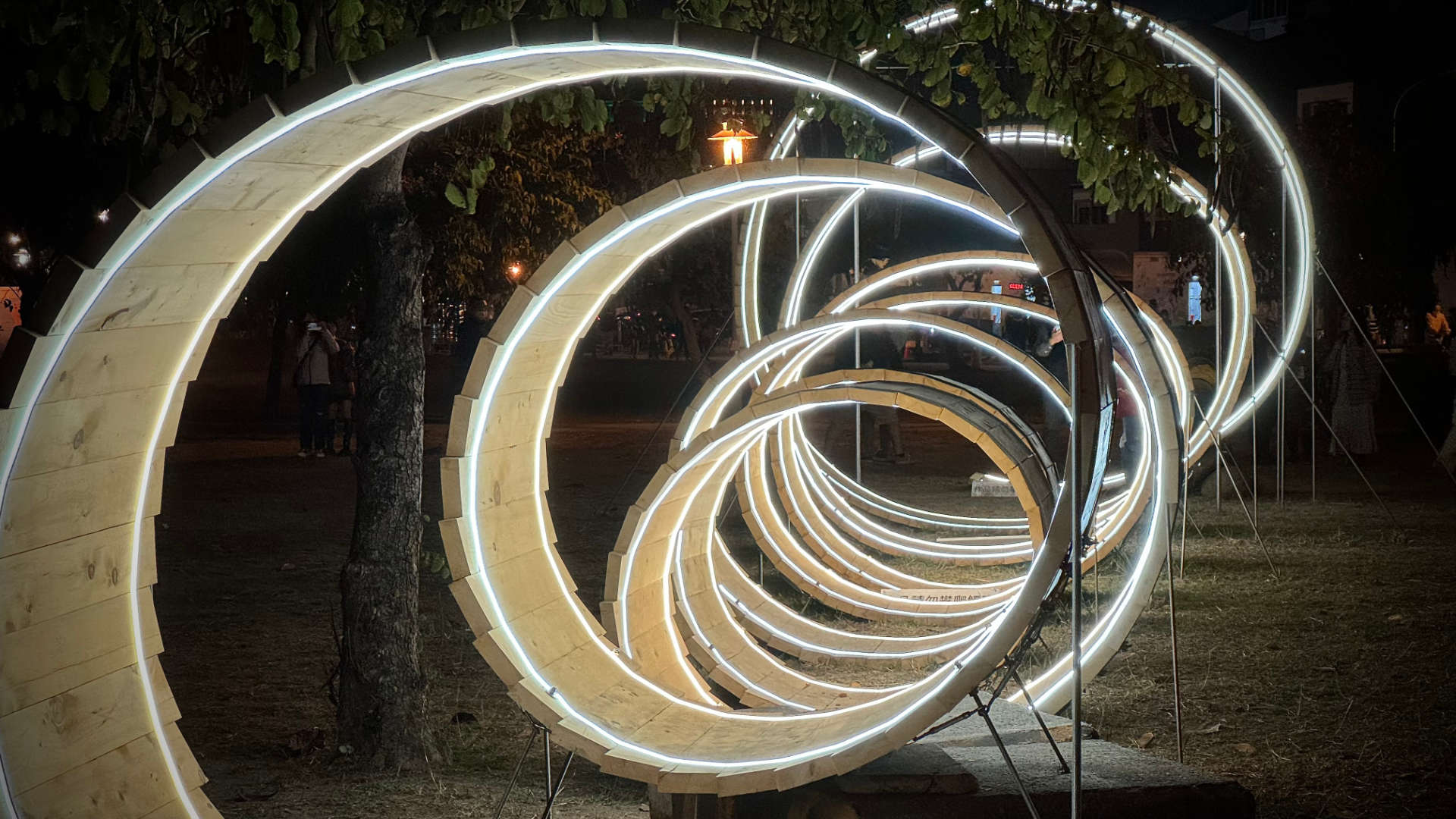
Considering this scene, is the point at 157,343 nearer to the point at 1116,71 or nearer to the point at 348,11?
the point at 348,11

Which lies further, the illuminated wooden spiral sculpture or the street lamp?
the street lamp

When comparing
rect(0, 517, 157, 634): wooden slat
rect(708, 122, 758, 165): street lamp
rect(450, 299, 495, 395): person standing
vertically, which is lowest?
rect(0, 517, 157, 634): wooden slat

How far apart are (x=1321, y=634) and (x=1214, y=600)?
1070mm

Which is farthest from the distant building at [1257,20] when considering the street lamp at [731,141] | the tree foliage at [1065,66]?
the tree foliage at [1065,66]

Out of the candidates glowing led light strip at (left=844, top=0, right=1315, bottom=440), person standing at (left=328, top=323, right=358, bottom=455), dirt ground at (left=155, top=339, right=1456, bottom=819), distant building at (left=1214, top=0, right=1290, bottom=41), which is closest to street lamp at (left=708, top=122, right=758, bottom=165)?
glowing led light strip at (left=844, top=0, right=1315, bottom=440)

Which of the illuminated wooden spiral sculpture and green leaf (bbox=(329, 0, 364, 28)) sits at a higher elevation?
green leaf (bbox=(329, 0, 364, 28))

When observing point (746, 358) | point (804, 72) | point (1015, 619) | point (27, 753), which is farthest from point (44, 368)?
point (746, 358)

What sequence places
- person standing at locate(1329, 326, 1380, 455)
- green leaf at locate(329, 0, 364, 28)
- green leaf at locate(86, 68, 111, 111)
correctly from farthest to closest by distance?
1. person standing at locate(1329, 326, 1380, 455)
2. green leaf at locate(329, 0, 364, 28)
3. green leaf at locate(86, 68, 111, 111)

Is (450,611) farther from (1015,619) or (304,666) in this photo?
(1015,619)

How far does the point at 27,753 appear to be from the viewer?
3844 mm

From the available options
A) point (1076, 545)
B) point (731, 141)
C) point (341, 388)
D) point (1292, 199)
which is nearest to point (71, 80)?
point (1076, 545)

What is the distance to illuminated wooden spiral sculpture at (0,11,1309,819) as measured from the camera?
138 inches

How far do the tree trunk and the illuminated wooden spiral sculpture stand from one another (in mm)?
860

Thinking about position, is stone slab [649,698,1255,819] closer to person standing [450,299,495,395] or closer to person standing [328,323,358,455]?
person standing [450,299,495,395]
